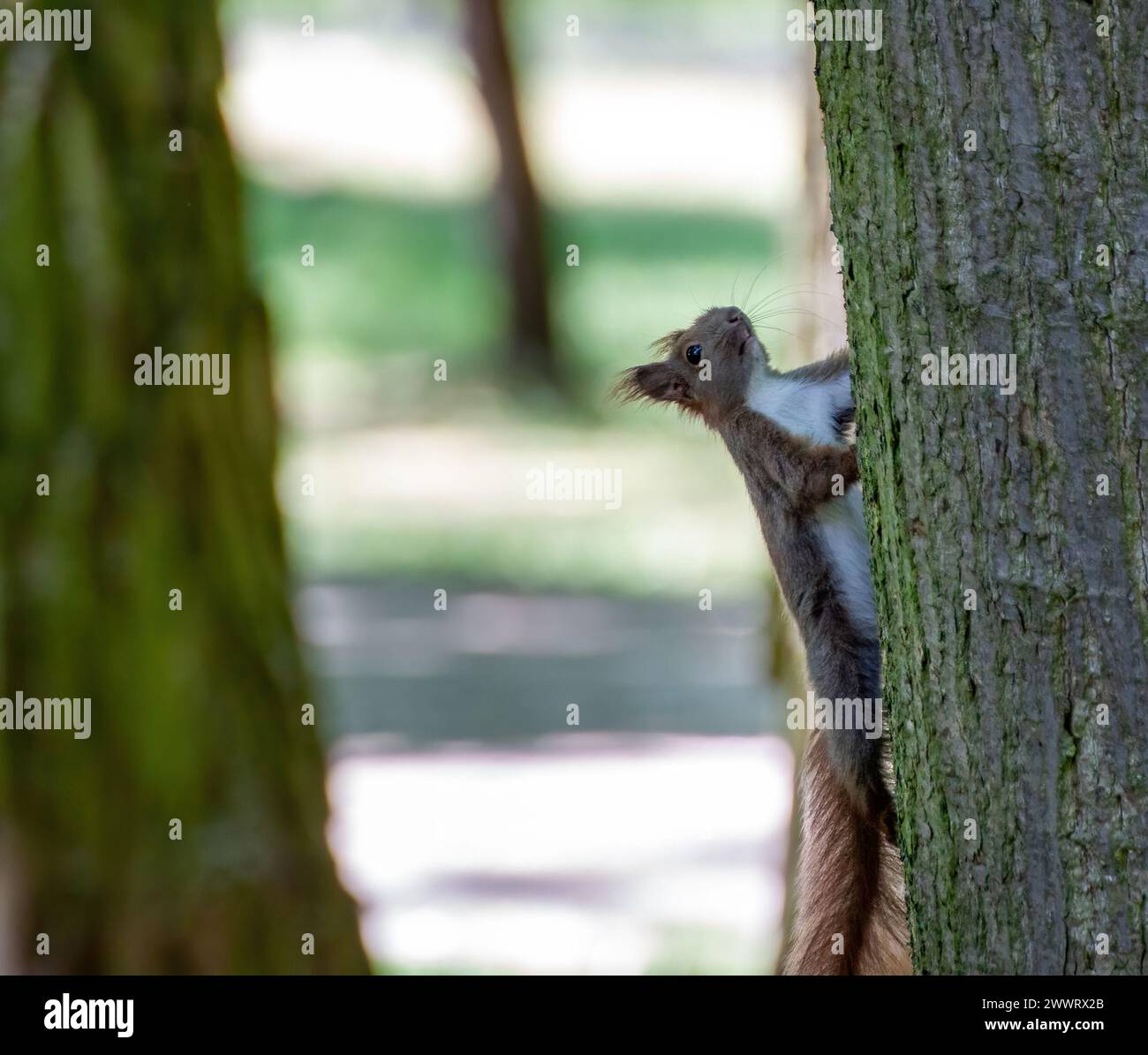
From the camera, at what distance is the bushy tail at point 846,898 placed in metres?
3.99

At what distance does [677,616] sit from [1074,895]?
436 inches

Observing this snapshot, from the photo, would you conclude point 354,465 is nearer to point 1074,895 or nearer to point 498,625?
point 498,625

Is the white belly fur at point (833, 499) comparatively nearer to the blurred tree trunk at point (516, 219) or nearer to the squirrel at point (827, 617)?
the squirrel at point (827, 617)

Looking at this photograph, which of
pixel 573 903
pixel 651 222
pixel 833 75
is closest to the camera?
pixel 833 75

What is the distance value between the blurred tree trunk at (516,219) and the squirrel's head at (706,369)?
14269mm

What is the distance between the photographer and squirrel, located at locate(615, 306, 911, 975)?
4.00 meters

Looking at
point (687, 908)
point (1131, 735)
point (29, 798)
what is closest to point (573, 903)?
point (687, 908)

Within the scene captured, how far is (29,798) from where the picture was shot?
17.8 feet
